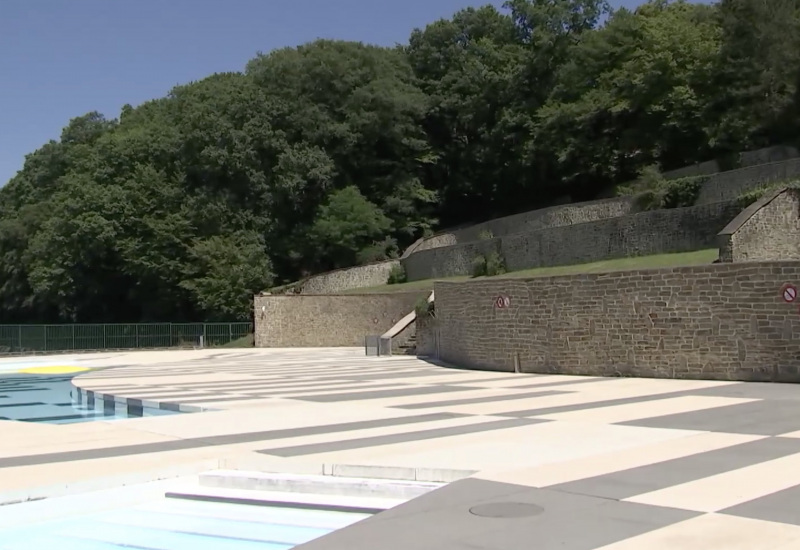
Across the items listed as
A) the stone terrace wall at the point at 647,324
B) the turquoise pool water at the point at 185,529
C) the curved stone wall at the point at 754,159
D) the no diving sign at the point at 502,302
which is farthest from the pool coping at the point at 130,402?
the curved stone wall at the point at 754,159

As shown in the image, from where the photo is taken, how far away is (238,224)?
55062mm

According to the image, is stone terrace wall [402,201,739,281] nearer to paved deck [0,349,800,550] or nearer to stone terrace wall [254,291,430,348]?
stone terrace wall [254,291,430,348]

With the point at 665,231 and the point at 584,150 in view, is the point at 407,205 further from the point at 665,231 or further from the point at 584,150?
the point at 665,231

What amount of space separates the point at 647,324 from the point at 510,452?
9.81 metres

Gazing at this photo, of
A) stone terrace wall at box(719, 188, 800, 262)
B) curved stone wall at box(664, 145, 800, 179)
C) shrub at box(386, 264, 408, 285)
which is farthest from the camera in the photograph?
shrub at box(386, 264, 408, 285)

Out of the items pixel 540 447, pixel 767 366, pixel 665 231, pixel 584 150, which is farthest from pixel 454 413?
pixel 584 150

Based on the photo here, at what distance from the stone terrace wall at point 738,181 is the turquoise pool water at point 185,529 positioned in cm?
3150

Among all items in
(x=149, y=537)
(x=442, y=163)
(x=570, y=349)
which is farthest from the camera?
(x=442, y=163)

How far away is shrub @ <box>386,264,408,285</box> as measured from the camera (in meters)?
50.5

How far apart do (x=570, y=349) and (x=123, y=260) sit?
147 feet

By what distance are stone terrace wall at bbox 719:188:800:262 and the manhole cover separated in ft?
70.8

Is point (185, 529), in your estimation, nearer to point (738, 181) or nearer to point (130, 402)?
point (130, 402)

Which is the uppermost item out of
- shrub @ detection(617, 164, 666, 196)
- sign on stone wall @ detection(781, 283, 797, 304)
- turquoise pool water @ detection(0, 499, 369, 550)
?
shrub @ detection(617, 164, 666, 196)

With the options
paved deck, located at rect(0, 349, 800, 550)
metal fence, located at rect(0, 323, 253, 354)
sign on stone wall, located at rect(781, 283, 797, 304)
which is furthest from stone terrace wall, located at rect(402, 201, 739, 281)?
Answer: paved deck, located at rect(0, 349, 800, 550)
